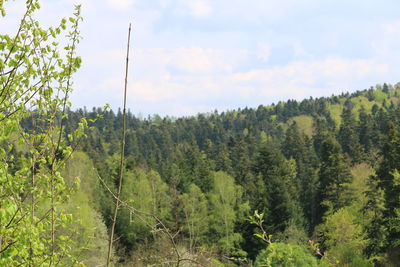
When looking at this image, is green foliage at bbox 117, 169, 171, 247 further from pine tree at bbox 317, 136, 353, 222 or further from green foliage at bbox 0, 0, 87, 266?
green foliage at bbox 0, 0, 87, 266

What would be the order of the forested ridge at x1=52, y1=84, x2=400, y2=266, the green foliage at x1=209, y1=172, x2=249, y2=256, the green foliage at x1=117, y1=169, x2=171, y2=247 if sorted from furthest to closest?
the green foliage at x1=117, y1=169, x2=171, y2=247 → the green foliage at x1=209, y1=172, x2=249, y2=256 → the forested ridge at x1=52, y1=84, x2=400, y2=266

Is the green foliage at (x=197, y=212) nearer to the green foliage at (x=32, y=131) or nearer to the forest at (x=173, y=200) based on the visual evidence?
the forest at (x=173, y=200)

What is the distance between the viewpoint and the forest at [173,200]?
13.5ft

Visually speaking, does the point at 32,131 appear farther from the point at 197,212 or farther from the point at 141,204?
the point at 141,204

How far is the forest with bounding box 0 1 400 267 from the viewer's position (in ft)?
13.5

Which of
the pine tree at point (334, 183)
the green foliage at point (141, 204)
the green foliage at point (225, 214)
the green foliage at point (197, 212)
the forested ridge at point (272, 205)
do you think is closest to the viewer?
the forested ridge at point (272, 205)

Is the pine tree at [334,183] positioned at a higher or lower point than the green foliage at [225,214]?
higher

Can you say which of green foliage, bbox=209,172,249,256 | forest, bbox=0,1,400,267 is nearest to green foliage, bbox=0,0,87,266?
forest, bbox=0,1,400,267

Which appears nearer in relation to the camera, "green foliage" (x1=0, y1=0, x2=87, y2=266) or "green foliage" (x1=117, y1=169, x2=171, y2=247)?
"green foliage" (x1=0, y1=0, x2=87, y2=266)

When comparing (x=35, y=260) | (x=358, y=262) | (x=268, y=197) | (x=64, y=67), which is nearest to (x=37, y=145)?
(x=64, y=67)

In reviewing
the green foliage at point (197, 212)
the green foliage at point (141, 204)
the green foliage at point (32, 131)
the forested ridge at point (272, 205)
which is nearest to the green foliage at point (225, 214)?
the forested ridge at point (272, 205)

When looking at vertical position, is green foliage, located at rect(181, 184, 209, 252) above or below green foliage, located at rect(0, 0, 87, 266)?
below

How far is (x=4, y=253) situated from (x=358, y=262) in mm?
25362

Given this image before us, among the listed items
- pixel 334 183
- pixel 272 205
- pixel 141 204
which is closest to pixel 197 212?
pixel 272 205
